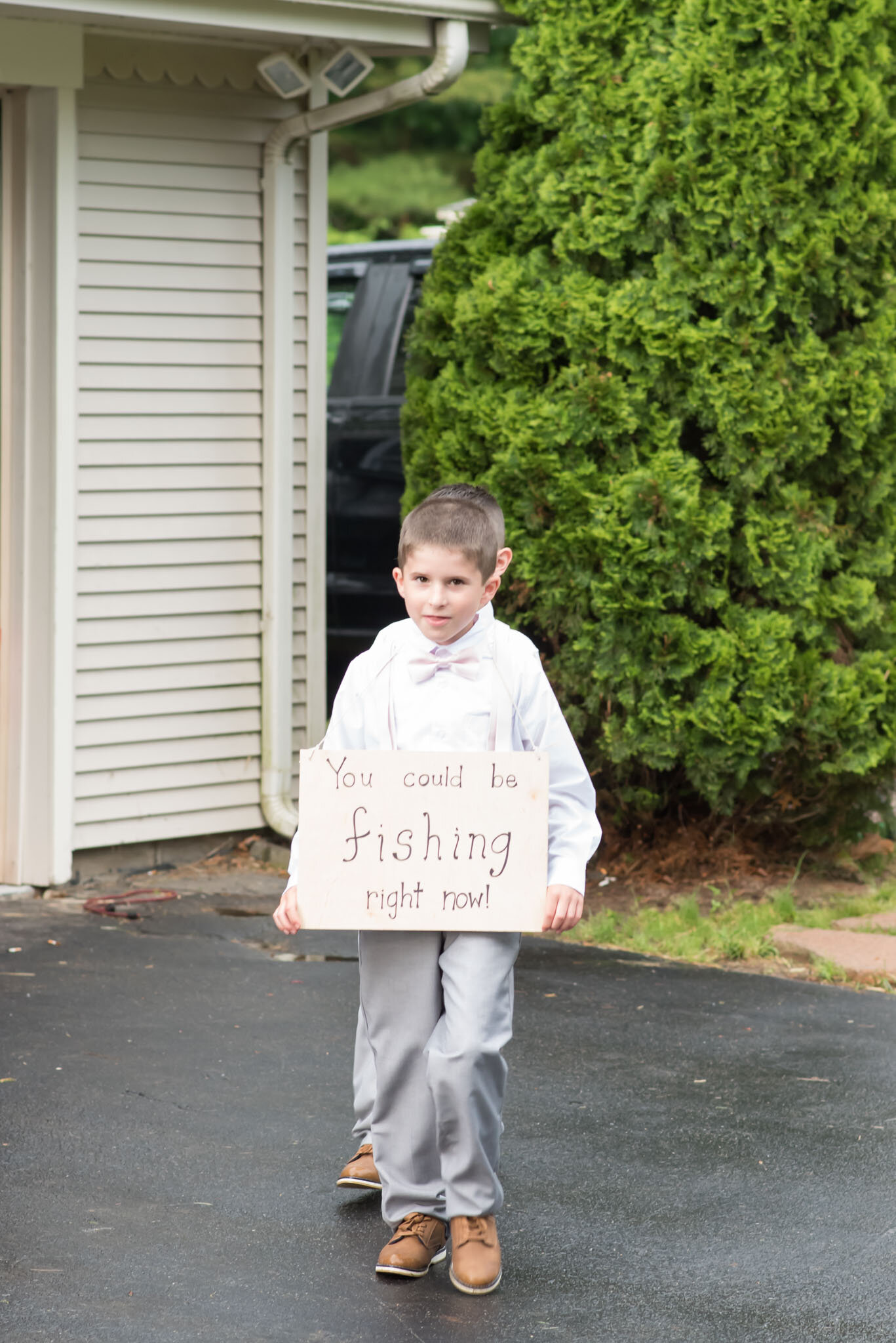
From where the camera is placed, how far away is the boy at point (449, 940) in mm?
3369

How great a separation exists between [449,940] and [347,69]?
15.2ft

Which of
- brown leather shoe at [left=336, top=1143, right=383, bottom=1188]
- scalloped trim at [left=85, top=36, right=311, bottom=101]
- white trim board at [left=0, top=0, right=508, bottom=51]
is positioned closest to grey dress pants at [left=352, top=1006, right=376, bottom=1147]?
brown leather shoe at [left=336, top=1143, right=383, bottom=1188]

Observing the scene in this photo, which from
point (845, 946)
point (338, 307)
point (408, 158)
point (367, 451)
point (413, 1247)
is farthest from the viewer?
point (408, 158)

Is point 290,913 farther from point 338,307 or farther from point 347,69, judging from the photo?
point 338,307

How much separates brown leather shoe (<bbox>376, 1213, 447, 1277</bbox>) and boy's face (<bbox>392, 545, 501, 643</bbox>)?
45.3 inches

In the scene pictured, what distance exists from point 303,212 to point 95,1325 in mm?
5292

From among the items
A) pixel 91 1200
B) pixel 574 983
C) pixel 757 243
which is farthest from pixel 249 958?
pixel 757 243

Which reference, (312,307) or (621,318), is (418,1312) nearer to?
(621,318)

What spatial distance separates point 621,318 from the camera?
20.8ft

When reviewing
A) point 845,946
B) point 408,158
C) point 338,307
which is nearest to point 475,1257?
point 845,946

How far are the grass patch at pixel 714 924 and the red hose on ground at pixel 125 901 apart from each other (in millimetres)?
1584

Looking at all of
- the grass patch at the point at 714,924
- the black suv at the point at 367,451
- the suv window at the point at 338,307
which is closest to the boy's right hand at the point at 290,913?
the grass patch at the point at 714,924

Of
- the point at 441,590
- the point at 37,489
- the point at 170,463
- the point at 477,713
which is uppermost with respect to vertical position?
the point at 170,463

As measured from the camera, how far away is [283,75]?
708 cm
